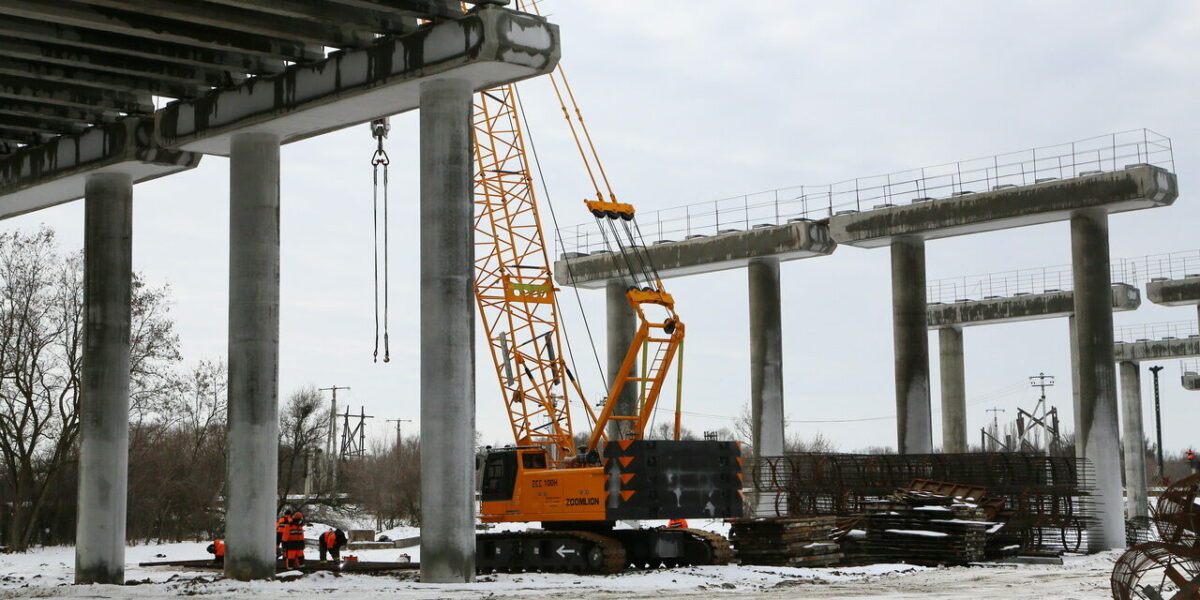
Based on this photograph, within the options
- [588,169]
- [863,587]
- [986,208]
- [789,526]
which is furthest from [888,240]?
[863,587]

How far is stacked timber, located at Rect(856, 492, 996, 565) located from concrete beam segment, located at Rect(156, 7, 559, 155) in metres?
13.9

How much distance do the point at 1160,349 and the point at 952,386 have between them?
13.6m

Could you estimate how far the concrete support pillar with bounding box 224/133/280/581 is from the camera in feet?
84.8

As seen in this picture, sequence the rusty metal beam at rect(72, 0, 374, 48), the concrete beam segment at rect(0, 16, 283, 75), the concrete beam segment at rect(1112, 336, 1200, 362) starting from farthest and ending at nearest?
1. the concrete beam segment at rect(1112, 336, 1200, 362)
2. the concrete beam segment at rect(0, 16, 283, 75)
3. the rusty metal beam at rect(72, 0, 374, 48)

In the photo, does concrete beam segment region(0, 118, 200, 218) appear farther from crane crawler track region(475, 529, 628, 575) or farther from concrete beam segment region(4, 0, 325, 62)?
crane crawler track region(475, 529, 628, 575)

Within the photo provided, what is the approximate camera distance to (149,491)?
50.1 metres

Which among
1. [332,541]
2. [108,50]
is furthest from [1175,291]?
[108,50]

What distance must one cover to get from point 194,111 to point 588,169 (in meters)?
12.6

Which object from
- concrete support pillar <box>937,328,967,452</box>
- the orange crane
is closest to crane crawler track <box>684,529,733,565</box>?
the orange crane

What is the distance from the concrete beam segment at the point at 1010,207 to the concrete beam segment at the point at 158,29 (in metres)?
22.7

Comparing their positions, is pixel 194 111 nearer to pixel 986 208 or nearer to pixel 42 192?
pixel 42 192

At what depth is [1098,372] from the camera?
40125mm

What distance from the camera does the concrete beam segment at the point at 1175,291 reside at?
5362 centimetres

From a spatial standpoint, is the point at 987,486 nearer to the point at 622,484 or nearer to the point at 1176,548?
the point at 622,484
